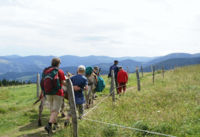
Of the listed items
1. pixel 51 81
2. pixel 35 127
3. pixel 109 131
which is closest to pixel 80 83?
pixel 51 81

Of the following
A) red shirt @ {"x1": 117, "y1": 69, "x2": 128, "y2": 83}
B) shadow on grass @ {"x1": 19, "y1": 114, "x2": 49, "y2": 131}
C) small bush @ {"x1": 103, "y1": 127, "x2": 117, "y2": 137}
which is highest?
red shirt @ {"x1": 117, "y1": 69, "x2": 128, "y2": 83}

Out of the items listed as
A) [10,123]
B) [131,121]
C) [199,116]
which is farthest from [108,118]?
[10,123]

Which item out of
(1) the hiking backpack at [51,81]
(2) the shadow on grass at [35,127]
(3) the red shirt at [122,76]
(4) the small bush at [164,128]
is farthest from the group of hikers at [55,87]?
(3) the red shirt at [122,76]

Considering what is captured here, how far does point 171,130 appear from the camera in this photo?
571 centimetres

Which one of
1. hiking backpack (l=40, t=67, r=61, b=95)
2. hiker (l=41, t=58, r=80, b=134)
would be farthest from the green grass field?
hiking backpack (l=40, t=67, r=61, b=95)

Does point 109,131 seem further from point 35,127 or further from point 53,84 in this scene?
point 35,127

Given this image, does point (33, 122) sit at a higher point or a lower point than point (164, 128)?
lower

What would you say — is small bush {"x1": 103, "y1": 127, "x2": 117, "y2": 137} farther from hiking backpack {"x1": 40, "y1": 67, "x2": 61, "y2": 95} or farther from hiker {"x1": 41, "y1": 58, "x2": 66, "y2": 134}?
hiking backpack {"x1": 40, "y1": 67, "x2": 61, "y2": 95}

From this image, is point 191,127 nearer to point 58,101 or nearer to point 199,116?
point 199,116

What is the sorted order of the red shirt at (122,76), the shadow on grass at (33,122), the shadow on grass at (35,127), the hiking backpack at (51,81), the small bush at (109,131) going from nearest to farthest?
the small bush at (109,131) → the hiking backpack at (51,81) → the shadow on grass at (35,127) → the shadow on grass at (33,122) → the red shirt at (122,76)

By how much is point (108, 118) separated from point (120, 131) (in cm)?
135

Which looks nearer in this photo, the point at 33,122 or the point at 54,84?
the point at 54,84

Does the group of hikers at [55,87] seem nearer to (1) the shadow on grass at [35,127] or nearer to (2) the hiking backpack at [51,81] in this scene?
(2) the hiking backpack at [51,81]

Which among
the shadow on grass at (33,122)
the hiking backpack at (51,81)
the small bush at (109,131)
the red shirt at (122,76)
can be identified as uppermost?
the hiking backpack at (51,81)
